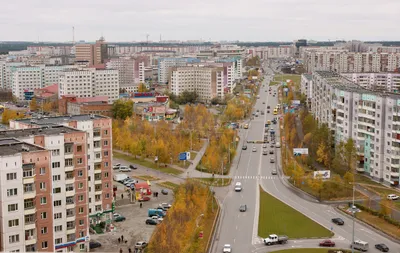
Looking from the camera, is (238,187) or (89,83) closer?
(238,187)

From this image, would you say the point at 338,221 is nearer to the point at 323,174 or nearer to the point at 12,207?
the point at 323,174

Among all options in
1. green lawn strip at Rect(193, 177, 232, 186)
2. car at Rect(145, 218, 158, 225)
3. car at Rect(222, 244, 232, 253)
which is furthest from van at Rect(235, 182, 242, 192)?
car at Rect(222, 244, 232, 253)

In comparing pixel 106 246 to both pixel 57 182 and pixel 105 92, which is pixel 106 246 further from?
pixel 105 92

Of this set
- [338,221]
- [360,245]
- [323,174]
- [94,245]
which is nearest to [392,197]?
[323,174]

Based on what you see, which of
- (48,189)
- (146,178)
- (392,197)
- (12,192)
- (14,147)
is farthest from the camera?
(146,178)

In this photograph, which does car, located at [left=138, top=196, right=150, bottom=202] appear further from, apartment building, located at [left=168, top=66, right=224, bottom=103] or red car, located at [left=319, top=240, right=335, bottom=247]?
apartment building, located at [left=168, top=66, right=224, bottom=103]

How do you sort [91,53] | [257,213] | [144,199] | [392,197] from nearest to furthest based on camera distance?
[257,213] < [392,197] < [144,199] < [91,53]

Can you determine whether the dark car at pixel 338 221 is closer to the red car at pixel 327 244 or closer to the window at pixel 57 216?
the red car at pixel 327 244

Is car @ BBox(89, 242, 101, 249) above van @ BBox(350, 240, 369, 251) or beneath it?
beneath
